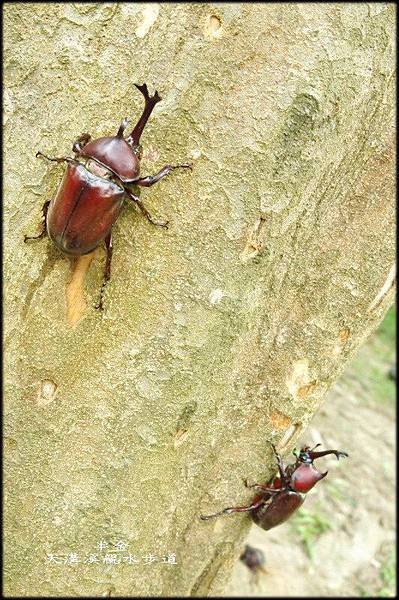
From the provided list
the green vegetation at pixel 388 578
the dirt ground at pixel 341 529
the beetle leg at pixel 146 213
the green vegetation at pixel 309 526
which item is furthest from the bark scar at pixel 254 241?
the green vegetation at pixel 388 578

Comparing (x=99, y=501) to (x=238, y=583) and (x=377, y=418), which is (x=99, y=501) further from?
(x=377, y=418)

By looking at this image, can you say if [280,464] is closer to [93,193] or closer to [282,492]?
[282,492]

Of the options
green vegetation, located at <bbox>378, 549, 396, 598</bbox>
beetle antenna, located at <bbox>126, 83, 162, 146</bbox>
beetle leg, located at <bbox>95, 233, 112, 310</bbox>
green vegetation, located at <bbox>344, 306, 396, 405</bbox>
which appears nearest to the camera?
beetle antenna, located at <bbox>126, 83, 162, 146</bbox>

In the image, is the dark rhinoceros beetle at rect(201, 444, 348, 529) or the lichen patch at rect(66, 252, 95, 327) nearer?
the lichen patch at rect(66, 252, 95, 327)

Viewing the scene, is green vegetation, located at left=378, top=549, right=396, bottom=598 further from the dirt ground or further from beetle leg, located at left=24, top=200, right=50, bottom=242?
beetle leg, located at left=24, top=200, right=50, bottom=242

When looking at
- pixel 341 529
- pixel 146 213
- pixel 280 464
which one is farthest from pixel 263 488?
pixel 341 529

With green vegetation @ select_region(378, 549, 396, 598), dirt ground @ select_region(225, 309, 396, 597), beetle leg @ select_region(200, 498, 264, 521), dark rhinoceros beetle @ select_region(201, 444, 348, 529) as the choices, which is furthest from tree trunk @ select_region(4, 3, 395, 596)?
green vegetation @ select_region(378, 549, 396, 598)

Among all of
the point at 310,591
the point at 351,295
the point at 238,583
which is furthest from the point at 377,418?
the point at 351,295

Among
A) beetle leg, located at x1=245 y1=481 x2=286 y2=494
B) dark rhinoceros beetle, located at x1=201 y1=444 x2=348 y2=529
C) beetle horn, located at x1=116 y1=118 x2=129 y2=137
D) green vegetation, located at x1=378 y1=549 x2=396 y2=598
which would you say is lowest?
green vegetation, located at x1=378 y1=549 x2=396 y2=598
